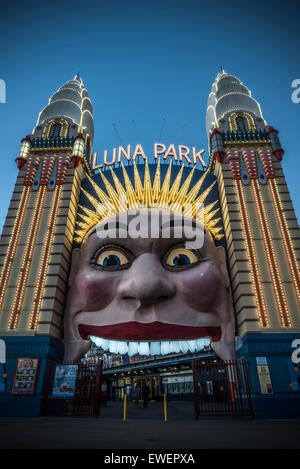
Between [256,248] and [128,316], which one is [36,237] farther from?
[256,248]

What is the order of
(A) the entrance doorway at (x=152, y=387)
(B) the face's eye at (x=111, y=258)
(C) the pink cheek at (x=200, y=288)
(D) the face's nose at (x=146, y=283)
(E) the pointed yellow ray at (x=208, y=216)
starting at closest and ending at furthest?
(D) the face's nose at (x=146, y=283) < (C) the pink cheek at (x=200, y=288) < (B) the face's eye at (x=111, y=258) < (E) the pointed yellow ray at (x=208, y=216) < (A) the entrance doorway at (x=152, y=387)

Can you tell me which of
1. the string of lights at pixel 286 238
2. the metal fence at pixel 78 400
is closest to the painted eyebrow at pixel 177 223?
the string of lights at pixel 286 238

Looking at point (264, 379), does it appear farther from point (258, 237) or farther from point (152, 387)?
point (152, 387)

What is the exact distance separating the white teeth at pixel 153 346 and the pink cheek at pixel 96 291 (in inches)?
58.8

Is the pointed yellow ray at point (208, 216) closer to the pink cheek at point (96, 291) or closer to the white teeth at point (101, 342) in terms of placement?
the pink cheek at point (96, 291)

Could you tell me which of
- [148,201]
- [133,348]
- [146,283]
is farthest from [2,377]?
[148,201]

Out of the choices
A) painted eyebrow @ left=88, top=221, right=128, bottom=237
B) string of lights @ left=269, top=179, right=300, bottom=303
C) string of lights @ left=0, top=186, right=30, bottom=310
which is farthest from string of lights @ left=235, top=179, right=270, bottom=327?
string of lights @ left=0, top=186, right=30, bottom=310

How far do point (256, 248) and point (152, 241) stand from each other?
454cm

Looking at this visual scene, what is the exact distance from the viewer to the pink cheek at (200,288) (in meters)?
10.8

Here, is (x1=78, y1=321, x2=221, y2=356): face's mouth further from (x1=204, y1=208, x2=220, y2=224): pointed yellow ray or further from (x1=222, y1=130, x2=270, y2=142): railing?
(x1=222, y1=130, x2=270, y2=142): railing

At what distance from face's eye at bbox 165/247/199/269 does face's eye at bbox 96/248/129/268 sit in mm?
1726

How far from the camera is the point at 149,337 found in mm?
11109

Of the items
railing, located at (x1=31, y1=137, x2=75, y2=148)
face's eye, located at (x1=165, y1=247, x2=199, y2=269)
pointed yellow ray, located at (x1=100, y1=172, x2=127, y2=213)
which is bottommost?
face's eye, located at (x1=165, y1=247, x2=199, y2=269)

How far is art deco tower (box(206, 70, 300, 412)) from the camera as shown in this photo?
1032 centimetres
